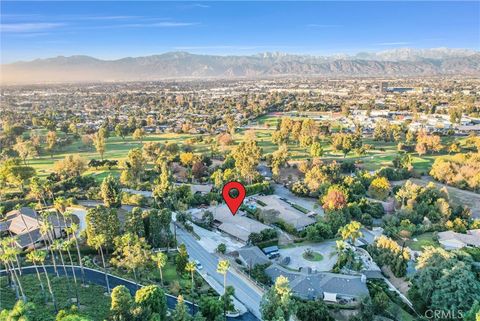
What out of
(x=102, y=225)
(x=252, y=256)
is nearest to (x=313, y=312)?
(x=252, y=256)

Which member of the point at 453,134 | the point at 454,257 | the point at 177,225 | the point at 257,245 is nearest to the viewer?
the point at 454,257

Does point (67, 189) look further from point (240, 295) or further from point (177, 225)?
point (240, 295)

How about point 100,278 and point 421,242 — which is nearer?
point 100,278

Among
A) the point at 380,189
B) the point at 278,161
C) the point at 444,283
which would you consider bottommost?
the point at 444,283

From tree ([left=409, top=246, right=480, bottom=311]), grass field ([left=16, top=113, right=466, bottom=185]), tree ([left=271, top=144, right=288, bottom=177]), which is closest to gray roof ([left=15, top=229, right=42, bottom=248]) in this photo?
grass field ([left=16, top=113, right=466, bottom=185])

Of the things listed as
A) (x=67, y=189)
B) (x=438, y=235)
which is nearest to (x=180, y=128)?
(x=67, y=189)

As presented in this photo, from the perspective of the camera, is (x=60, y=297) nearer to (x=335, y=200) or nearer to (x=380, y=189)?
(x=335, y=200)
